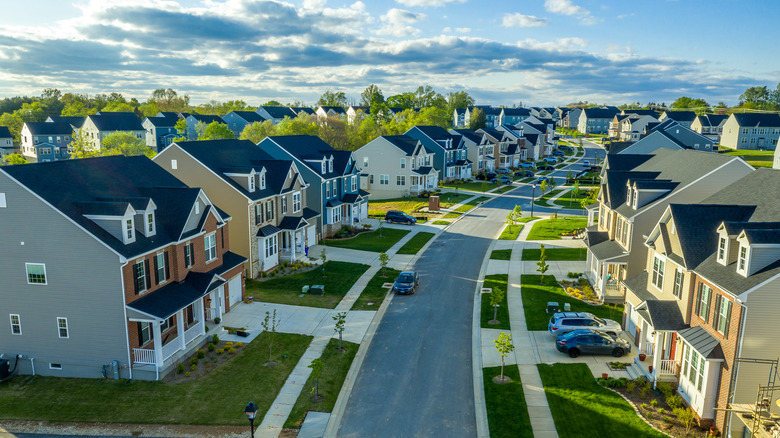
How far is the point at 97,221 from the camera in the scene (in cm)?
2394

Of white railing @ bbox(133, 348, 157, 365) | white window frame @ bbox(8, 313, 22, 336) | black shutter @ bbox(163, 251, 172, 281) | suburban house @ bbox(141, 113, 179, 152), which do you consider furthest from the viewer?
suburban house @ bbox(141, 113, 179, 152)

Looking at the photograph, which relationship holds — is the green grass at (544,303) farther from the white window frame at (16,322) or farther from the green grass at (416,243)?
the white window frame at (16,322)

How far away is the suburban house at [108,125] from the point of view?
388ft

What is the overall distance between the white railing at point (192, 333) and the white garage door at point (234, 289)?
559cm

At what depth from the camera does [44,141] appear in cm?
11706

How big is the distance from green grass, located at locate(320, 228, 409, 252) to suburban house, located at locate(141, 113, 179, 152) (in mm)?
92904

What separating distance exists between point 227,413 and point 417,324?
43.7 ft

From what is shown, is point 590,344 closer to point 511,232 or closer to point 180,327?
point 180,327

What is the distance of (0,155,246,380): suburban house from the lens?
911 inches

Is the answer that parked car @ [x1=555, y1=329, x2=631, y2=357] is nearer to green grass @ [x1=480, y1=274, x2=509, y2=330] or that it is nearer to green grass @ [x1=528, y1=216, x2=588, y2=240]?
green grass @ [x1=480, y1=274, x2=509, y2=330]

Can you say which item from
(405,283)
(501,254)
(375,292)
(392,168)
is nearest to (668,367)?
(405,283)

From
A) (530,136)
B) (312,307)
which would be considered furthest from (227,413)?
(530,136)

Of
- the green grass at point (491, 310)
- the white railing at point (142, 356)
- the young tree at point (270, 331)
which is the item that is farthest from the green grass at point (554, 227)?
the white railing at point (142, 356)

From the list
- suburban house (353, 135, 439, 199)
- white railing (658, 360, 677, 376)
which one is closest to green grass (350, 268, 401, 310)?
white railing (658, 360, 677, 376)
